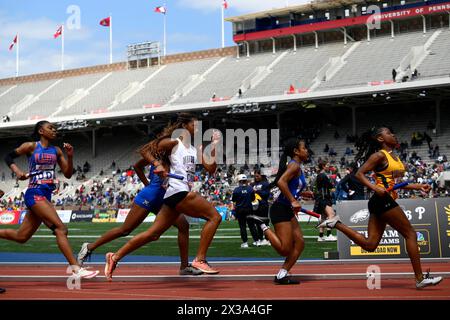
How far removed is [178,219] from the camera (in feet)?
35.8

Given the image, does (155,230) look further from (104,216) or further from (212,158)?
(104,216)

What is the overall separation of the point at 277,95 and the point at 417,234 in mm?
32586

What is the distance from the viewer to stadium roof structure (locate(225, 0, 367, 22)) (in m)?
55.6

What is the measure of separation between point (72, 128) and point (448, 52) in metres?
25.8

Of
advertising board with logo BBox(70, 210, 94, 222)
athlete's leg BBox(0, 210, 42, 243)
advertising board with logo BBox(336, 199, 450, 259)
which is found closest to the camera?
athlete's leg BBox(0, 210, 42, 243)

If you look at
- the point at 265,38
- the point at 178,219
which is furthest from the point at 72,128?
the point at 178,219

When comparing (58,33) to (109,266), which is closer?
(109,266)

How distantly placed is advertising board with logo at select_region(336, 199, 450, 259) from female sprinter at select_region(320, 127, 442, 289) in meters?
4.93

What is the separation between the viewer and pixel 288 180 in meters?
10.2

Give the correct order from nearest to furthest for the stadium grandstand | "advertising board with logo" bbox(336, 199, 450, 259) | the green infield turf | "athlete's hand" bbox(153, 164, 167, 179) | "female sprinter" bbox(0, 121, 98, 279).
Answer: "athlete's hand" bbox(153, 164, 167, 179) → "female sprinter" bbox(0, 121, 98, 279) → "advertising board with logo" bbox(336, 199, 450, 259) → the green infield turf → the stadium grandstand

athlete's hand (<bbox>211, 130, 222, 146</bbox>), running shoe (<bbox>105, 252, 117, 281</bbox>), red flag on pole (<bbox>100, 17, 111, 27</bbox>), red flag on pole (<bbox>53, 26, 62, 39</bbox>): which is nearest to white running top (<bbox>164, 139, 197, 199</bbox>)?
athlete's hand (<bbox>211, 130, 222, 146</bbox>)

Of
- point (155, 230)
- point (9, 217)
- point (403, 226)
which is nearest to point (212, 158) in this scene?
point (155, 230)

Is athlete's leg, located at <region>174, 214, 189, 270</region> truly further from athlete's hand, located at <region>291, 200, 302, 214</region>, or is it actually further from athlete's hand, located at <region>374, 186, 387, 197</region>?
athlete's hand, located at <region>374, 186, 387, 197</region>

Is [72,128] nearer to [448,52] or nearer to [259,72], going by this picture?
[259,72]
